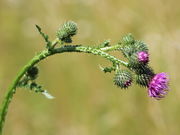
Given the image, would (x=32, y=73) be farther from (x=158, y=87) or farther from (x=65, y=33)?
(x=158, y=87)

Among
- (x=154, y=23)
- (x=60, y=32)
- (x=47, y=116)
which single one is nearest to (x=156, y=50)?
(x=154, y=23)

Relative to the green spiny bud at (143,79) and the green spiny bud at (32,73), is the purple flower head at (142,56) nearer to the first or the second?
the green spiny bud at (143,79)

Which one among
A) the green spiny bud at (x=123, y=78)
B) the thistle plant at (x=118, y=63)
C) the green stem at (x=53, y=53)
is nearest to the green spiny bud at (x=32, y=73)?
the thistle plant at (x=118, y=63)

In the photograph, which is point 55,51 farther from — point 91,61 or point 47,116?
point 91,61

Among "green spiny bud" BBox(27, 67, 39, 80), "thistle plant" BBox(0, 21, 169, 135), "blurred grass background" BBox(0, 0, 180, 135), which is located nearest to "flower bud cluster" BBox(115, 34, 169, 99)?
"thistle plant" BBox(0, 21, 169, 135)

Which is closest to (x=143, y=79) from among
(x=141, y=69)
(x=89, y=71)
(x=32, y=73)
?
(x=141, y=69)

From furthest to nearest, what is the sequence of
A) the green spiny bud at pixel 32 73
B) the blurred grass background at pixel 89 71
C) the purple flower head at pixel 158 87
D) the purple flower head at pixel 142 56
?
the blurred grass background at pixel 89 71
the green spiny bud at pixel 32 73
the purple flower head at pixel 158 87
the purple flower head at pixel 142 56

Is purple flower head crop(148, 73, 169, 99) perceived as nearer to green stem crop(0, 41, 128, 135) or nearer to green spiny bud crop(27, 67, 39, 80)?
green stem crop(0, 41, 128, 135)
